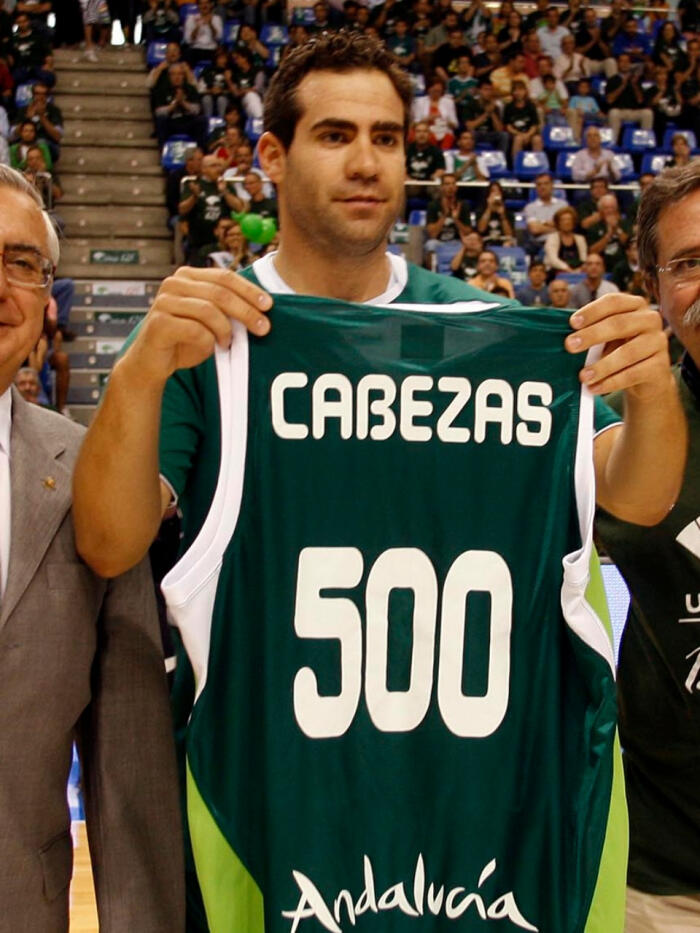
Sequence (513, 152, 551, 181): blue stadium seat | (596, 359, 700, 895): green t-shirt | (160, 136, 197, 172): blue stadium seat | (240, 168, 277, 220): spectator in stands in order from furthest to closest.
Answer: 1. (513, 152, 551, 181): blue stadium seat
2. (160, 136, 197, 172): blue stadium seat
3. (240, 168, 277, 220): spectator in stands
4. (596, 359, 700, 895): green t-shirt

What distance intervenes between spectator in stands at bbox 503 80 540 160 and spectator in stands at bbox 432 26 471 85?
0.99 metres

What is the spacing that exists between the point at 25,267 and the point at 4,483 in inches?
11.5

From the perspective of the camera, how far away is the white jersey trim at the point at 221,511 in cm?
148

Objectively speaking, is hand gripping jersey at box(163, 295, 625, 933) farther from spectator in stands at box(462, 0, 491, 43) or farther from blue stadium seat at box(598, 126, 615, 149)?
spectator in stands at box(462, 0, 491, 43)

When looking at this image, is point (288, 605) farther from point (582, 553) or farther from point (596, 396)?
point (596, 396)

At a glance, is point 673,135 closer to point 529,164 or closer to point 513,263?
point 529,164

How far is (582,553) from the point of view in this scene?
1518 millimetres

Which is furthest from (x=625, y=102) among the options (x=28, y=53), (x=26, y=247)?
(x=26, y=247)

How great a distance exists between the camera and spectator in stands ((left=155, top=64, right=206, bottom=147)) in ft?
35.2

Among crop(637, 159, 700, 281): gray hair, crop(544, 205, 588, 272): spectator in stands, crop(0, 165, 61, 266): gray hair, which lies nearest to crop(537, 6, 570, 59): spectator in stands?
crop(544, 205, 588, 272): spectator in stands

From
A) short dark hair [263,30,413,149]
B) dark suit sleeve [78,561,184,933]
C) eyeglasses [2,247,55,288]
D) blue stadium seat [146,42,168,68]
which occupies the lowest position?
dark suit sleeve [78,561,184,933]

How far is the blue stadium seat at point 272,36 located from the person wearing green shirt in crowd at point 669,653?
36.6 feet

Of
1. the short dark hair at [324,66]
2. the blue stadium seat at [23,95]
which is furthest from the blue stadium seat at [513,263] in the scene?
the short dark hair at [324,66]

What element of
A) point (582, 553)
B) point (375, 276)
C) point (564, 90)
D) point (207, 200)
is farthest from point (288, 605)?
point (564, 90)
